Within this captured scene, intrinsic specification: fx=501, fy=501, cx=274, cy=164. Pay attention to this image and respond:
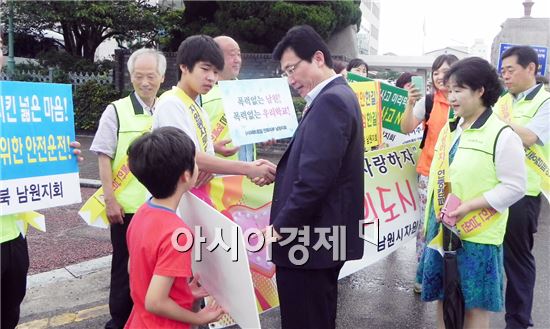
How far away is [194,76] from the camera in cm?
265

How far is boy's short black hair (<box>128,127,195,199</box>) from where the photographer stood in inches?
69.2

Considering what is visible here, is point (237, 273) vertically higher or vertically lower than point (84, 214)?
higher

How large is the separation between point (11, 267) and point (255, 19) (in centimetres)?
1102

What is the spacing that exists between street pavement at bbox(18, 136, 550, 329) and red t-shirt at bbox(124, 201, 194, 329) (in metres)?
2.00

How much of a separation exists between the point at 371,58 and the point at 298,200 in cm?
2944

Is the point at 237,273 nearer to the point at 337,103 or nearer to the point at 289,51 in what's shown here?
the point at 337,103

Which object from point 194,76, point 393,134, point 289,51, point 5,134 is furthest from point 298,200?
point 393,134

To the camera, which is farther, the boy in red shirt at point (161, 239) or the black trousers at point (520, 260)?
the black trousers at point (520, 260)

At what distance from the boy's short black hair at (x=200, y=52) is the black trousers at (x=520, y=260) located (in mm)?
2208

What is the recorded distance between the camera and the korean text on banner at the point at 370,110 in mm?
4340

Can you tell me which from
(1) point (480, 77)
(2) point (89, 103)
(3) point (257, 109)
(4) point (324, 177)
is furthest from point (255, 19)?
(4) point (324, 177)

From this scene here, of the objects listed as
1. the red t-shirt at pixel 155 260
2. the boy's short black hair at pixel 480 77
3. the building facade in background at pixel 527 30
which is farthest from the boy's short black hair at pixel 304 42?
the building facade in background at pixel 527 30

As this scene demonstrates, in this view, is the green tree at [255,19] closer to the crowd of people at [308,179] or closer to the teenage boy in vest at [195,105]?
the crowd of people at [308,179]

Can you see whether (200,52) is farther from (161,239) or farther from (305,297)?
(305,297)
